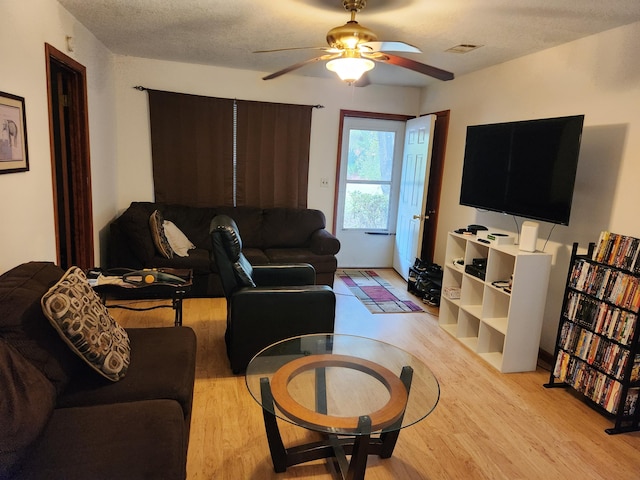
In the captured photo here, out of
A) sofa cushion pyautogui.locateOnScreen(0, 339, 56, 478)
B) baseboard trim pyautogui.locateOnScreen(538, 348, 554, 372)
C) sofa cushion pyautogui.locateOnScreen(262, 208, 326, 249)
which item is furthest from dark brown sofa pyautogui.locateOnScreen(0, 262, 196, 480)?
sofa cushion pyautogui.locateOnScreen(262, 208, 326, 249)

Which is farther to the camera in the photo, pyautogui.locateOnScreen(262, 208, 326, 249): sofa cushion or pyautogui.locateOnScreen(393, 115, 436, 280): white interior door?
pyautogui.locateOnScreen(262, 208, 326, 249): sofa cushion

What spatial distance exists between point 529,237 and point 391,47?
5.30ft

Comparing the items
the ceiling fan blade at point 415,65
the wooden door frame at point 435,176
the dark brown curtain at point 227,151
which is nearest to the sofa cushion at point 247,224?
the dark brown curtain at point 227,151

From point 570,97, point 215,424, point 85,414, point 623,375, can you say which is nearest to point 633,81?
point 570,97

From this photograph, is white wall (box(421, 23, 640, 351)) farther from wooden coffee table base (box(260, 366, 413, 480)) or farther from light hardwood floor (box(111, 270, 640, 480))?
wooden coffee table base (box(260, 366, 413, 480))

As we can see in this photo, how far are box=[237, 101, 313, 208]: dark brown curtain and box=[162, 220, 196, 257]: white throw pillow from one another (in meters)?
0.90

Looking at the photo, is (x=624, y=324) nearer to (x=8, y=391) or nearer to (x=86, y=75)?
(x=8, y=391)

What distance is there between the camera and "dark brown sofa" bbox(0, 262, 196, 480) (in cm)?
133

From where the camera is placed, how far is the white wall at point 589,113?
2648 mm

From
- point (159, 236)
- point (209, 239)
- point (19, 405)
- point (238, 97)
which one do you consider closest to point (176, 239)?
point (159, 236)

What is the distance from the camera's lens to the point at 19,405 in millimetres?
1388

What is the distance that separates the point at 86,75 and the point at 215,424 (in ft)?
9.65

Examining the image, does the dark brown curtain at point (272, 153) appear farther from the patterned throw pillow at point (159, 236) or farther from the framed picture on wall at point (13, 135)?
the framed picture on wall at point (13, 135)

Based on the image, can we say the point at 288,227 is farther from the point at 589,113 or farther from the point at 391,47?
the point at 589,113
